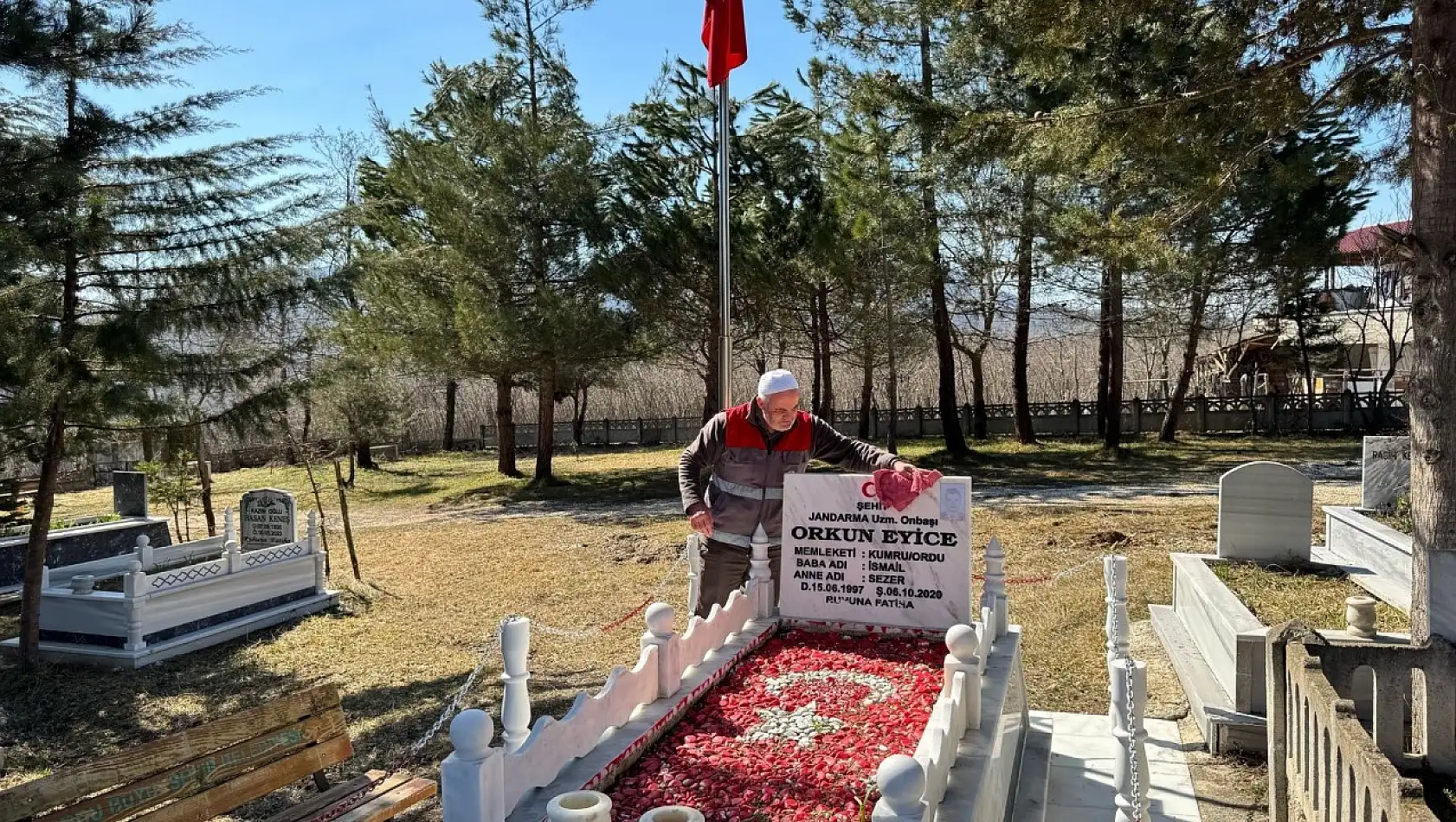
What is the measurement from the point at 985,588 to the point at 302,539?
6.82 metres

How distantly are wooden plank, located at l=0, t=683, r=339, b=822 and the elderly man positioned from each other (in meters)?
2.04

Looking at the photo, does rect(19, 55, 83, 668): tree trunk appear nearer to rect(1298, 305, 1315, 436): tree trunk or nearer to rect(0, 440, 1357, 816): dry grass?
rect(0, 440, 1357, 816): dry grass

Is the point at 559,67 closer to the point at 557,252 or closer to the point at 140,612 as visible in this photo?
the point at 557,252

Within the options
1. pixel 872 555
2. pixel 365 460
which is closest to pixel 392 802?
pixel 872 555

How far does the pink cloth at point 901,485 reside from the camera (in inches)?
173

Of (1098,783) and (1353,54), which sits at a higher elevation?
(1353,54)

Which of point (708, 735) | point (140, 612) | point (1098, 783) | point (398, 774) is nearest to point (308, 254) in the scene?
point (140, 612)

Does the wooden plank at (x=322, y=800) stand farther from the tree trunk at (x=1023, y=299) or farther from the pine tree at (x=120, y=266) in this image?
the tree trunk at (x=1023, y=299)

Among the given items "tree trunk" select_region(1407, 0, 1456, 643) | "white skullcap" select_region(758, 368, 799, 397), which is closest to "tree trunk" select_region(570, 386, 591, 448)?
"white skullcap" select_region(758, 368, 799, 397)

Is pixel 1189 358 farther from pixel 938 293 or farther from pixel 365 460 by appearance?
pixel 365 460

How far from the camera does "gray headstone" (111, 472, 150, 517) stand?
429 inches

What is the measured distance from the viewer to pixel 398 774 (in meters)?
3.76

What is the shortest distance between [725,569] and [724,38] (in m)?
3.97

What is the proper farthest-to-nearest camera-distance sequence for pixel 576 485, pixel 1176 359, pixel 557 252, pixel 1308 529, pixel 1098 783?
pixel 1176 359, pixel 576 485, pixel 557 252, pixel 1308 529, pixel 1098 783
